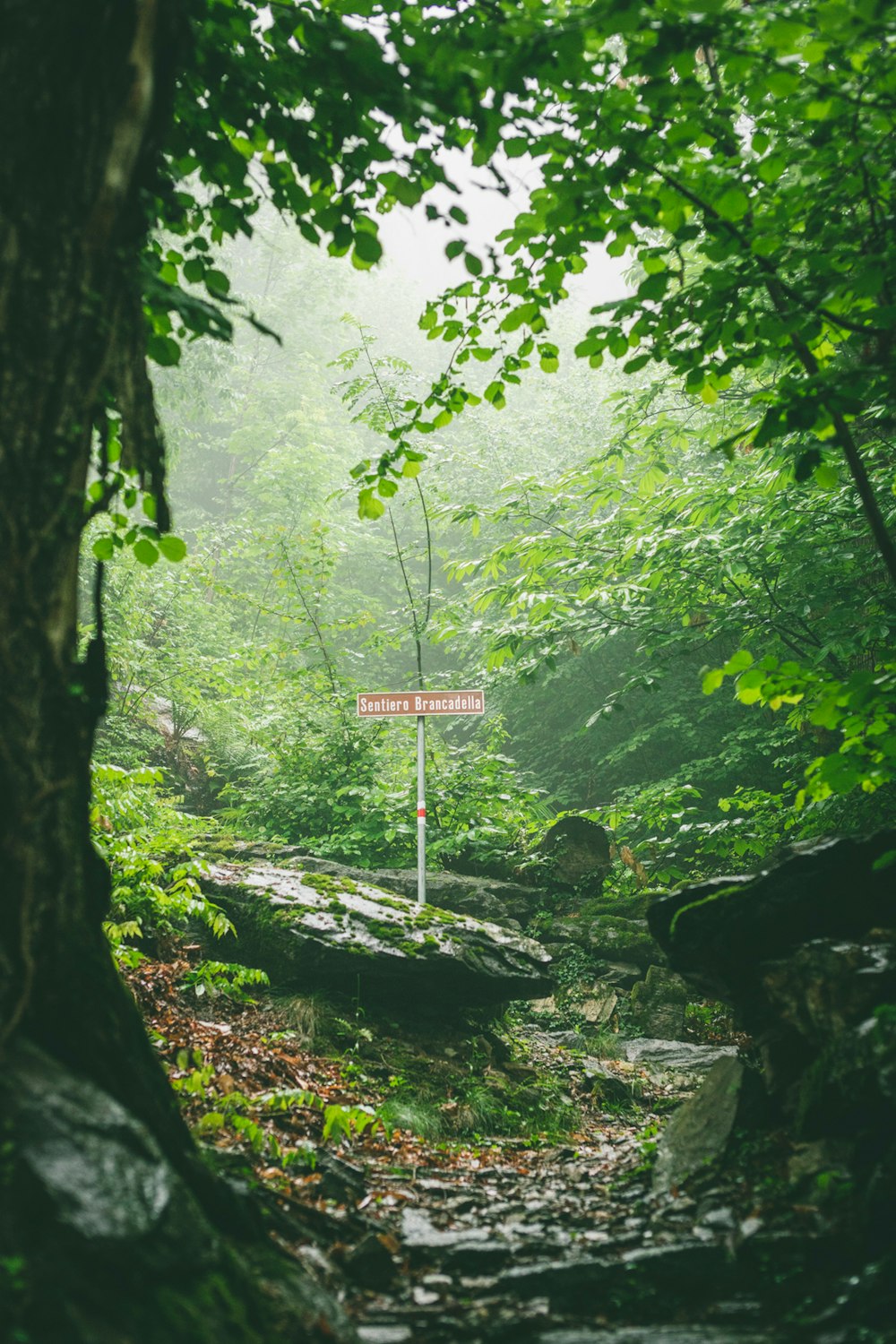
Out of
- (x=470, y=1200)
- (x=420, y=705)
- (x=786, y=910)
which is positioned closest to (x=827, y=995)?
(x=786, y=910)

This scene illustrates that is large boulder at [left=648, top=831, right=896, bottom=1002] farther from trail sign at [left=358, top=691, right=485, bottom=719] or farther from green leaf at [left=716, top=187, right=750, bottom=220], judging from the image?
trail sign at [left=358, top=691, right=485, bottom=719]

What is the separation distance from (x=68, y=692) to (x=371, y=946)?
163 inches

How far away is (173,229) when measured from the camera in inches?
120

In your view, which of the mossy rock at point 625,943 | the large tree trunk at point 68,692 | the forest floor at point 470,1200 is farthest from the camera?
the mossy rock at point 625,943

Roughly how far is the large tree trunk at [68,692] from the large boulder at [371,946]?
11.3ft

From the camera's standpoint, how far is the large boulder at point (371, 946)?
554cm

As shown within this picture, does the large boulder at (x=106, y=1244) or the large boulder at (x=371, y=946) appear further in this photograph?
the large boulder at (x=371, y=946)

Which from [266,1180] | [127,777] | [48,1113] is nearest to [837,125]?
[48,1113]

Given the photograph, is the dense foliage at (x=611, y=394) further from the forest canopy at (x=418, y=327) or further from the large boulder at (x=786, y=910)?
the large boulder at (x=786, y=910)

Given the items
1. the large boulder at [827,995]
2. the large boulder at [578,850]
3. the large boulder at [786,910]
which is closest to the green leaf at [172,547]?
the large boulder at [827,995]

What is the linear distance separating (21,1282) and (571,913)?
8.85 metres

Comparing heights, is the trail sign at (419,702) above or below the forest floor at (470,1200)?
above

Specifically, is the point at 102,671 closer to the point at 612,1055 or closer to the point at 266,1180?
the point at 266,1180

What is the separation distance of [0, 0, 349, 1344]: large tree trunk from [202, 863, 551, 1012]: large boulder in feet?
11.3
